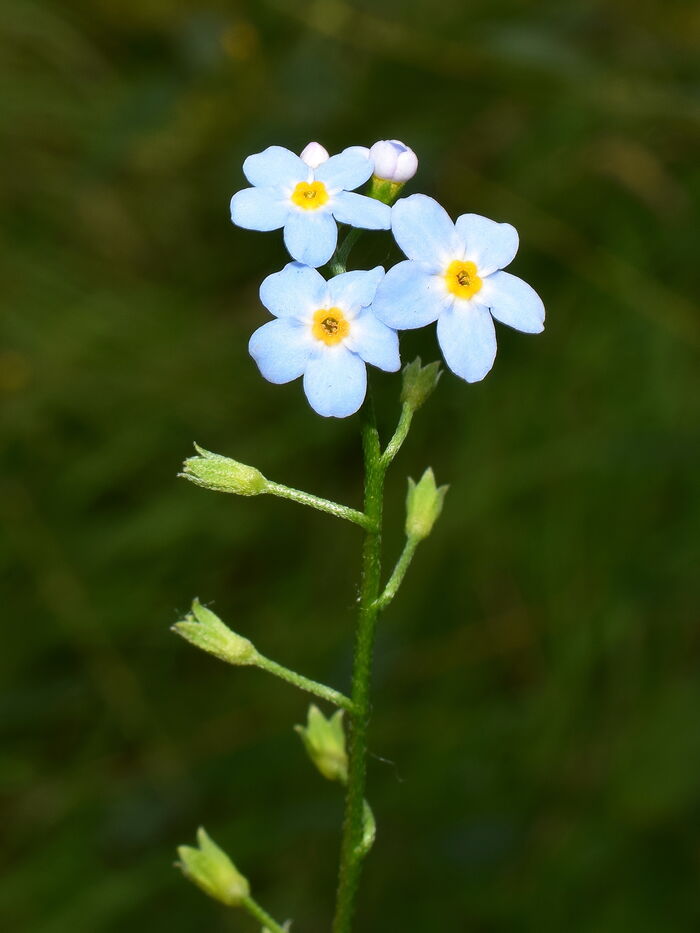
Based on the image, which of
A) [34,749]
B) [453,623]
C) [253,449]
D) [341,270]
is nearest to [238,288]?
[253,449]

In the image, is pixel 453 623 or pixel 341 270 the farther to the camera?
pixel 453 623

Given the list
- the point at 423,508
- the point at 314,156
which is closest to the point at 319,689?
the point at 423,508

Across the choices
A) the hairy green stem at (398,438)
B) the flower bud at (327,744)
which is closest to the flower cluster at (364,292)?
the hairy green stem at (398,438)

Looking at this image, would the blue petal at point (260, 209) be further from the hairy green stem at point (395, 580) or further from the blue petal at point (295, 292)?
the hairy green stem at point (395, 580)

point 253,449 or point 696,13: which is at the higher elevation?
point 696,13

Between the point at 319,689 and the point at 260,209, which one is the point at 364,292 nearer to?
the point at 260,209

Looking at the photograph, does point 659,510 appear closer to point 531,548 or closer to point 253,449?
point 531,548
